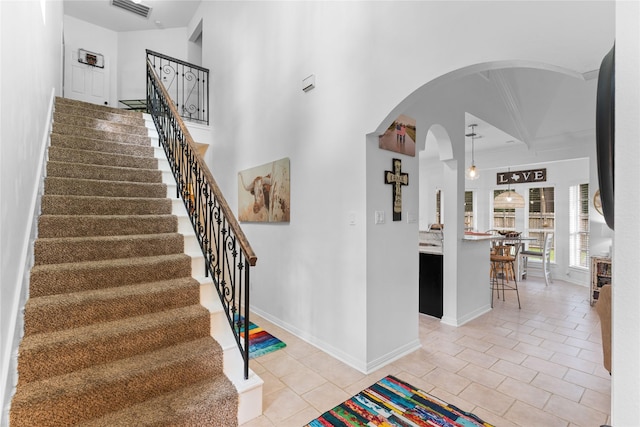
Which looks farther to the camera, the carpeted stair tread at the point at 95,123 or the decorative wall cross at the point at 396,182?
the carpeted stair tread at the point at 95,123

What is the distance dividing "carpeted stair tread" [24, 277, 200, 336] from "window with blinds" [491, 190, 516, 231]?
7.56 metres

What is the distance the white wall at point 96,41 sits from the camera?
6438mm

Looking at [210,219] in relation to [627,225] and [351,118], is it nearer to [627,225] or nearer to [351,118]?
[351,118]

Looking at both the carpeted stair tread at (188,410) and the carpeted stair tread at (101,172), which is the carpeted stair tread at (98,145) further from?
the carpeted stair tread at (188,410)

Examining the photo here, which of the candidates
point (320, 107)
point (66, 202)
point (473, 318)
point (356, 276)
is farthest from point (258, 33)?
point (473, 318)

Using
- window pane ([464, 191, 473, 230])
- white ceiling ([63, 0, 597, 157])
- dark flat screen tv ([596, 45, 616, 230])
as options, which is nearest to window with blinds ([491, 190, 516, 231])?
window pane ([464, 191, 473, 230])

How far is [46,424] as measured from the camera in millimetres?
1612

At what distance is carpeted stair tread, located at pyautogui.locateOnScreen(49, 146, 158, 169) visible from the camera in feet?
10.7

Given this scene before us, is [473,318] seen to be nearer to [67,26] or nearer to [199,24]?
[199,24]

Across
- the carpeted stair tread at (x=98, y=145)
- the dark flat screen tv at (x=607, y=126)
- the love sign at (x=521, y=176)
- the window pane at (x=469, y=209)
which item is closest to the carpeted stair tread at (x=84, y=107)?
the carpeted stair tread at (x=98, y=145)

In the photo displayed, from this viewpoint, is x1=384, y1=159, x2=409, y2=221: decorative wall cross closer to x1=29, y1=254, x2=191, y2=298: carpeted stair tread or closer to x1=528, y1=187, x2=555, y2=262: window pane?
x1=29, y1=254, x2=191, y2=298: carpeted stair tread

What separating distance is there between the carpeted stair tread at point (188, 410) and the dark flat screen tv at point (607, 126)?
2.07 meters

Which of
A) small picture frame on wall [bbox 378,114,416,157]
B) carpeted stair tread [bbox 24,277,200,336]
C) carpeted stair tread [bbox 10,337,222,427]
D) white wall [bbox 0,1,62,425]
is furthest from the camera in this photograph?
small picture frame on wall [bbox 378,114,416,157]

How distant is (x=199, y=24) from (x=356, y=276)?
6.47 meters
